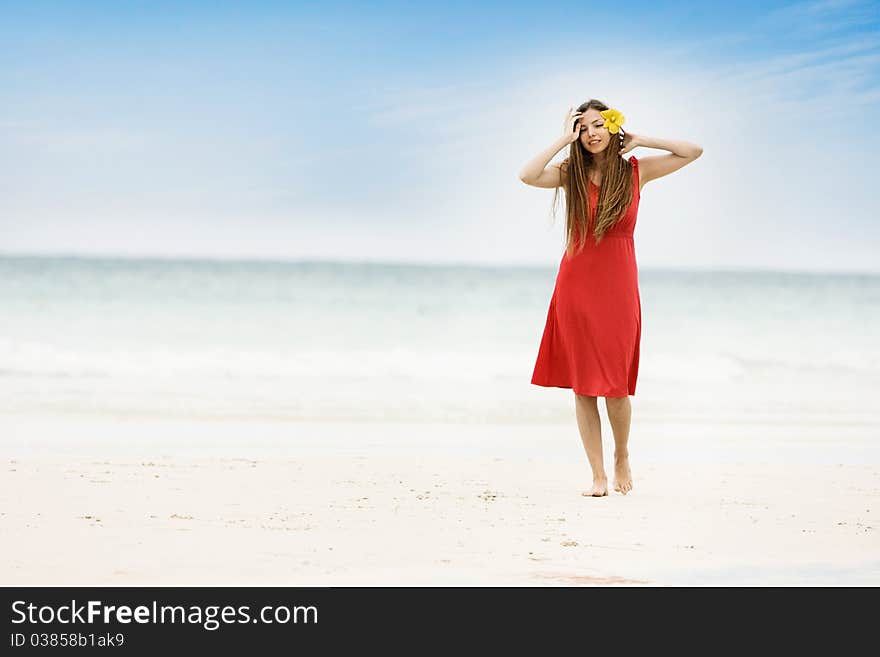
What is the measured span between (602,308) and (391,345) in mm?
8086

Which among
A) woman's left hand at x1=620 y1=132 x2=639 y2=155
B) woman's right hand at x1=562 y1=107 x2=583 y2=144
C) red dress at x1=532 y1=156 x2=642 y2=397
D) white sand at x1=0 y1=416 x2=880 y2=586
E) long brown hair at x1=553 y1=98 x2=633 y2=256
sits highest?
woman's right hand at x1=562 y1=107 x2=583 y2=144

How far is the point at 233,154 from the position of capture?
1912 cm

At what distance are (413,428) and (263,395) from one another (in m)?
1.70

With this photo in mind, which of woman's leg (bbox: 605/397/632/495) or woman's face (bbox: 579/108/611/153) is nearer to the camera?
woman's face (bbox: 579/108/611/153)

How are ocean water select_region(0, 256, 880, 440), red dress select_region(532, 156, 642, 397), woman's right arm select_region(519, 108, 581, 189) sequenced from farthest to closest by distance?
ocean water select_region(0, 256, 880, 440) < red dress select_region(532, 156, 642, 397) < woman's right arm select_region(519, 108, 581, 189)

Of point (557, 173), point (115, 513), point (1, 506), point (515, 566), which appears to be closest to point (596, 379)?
point (557, 173)

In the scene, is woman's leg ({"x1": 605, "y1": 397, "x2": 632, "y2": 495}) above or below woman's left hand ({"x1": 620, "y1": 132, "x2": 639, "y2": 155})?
below

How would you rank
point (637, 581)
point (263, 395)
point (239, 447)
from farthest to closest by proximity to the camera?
point (263, 395)
point (239, 447)
point (637, 581)

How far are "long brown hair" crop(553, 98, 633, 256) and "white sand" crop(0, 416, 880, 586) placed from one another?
2.79 feet

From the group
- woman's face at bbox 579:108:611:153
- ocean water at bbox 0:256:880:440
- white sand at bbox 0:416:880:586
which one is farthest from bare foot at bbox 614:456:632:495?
ocean water at bbox 0:256:880:440

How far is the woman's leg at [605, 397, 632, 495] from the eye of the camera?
3.62 m

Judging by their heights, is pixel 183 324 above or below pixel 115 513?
above

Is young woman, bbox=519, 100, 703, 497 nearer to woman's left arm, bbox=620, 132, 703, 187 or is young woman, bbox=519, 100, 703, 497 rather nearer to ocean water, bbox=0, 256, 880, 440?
woman's left arm, bbox=620, 132, 703, 187
